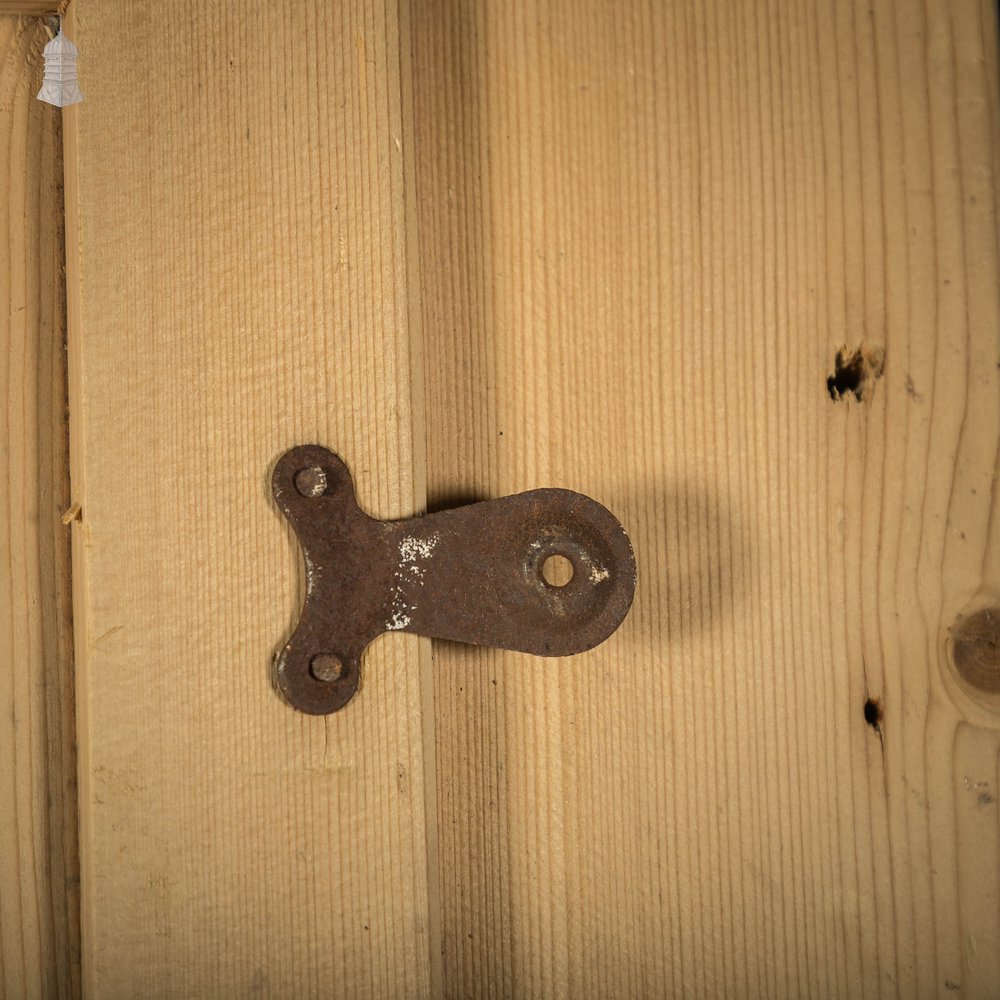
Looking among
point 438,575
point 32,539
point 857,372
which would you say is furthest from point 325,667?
point 857,372

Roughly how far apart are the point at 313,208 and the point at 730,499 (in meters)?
0.32

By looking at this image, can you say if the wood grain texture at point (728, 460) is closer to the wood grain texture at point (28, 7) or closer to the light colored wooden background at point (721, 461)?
the light colored wooden background at point (721, 461)

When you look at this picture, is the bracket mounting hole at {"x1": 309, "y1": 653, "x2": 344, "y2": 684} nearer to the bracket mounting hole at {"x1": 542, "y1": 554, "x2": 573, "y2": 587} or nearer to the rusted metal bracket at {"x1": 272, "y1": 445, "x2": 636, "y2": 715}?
the rusted metal bracket at {"x1": 272, "y1": 445, "x2": 636, "y2": 715}

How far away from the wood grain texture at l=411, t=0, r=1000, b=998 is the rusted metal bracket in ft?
0.31

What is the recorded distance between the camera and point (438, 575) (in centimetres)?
45

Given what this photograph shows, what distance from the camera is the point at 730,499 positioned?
54 centimetres

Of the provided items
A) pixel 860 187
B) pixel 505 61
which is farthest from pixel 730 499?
pixel 505 61

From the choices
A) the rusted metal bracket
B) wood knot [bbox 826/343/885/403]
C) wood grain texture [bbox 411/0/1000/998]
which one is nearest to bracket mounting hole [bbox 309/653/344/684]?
the rusted metal bracket

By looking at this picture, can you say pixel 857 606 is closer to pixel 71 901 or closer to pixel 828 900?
pixel 828 900

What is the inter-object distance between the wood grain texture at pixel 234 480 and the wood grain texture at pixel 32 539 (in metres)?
0.05

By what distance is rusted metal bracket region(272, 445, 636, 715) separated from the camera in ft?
1.45

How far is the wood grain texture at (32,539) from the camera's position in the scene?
1.61ft

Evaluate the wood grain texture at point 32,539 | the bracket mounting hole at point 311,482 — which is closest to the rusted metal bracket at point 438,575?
the bracket mounting hole at point 311,482

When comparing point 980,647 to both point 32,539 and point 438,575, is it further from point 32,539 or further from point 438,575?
point 32,539
